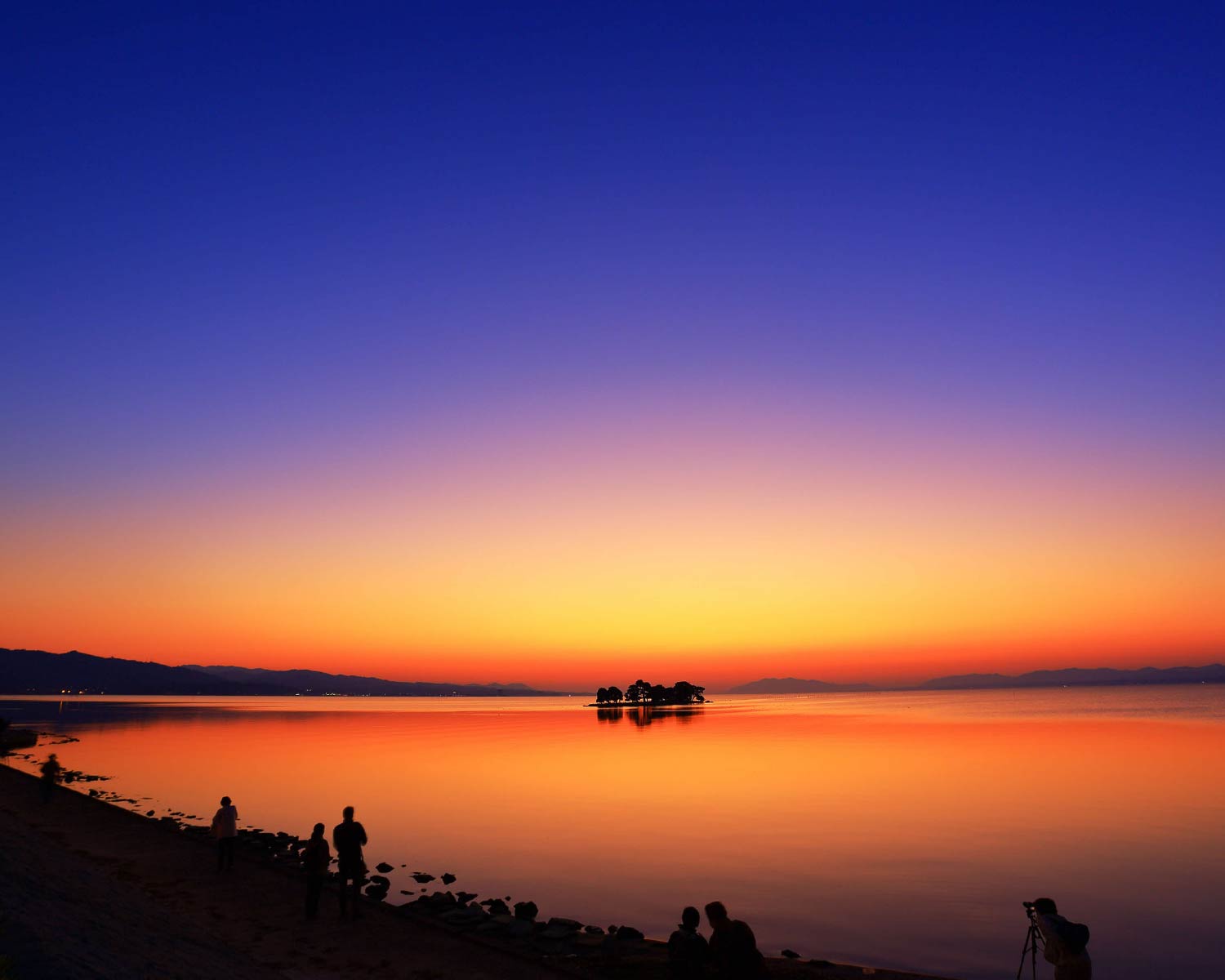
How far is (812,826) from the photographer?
42.8 m

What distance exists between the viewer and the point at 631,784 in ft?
197

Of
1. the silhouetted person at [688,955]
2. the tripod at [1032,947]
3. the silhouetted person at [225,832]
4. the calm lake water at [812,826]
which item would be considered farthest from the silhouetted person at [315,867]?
the tripod at [1032,947]

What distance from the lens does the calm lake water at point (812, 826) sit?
26484 mm

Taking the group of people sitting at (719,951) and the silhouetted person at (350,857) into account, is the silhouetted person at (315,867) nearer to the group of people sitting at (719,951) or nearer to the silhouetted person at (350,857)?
the silhouetted person at (350,857)

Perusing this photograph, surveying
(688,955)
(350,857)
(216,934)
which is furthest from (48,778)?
(688,955)

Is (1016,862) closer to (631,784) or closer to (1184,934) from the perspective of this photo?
(1184,934)

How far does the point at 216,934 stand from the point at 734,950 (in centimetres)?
1331

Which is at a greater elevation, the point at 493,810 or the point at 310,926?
the point at 310,926

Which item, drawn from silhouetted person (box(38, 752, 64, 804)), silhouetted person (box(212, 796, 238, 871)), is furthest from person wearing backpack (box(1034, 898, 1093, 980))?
silhouetted person (box(38, 752, 64, 804))

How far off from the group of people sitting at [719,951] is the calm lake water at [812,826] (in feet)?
38.4

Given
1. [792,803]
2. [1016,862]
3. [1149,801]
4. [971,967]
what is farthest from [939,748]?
[971,967]

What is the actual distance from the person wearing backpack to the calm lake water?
36.0ft

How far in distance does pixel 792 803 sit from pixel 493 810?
17.9 m

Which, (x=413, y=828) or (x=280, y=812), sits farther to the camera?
Answer: (x=280, y=812)
